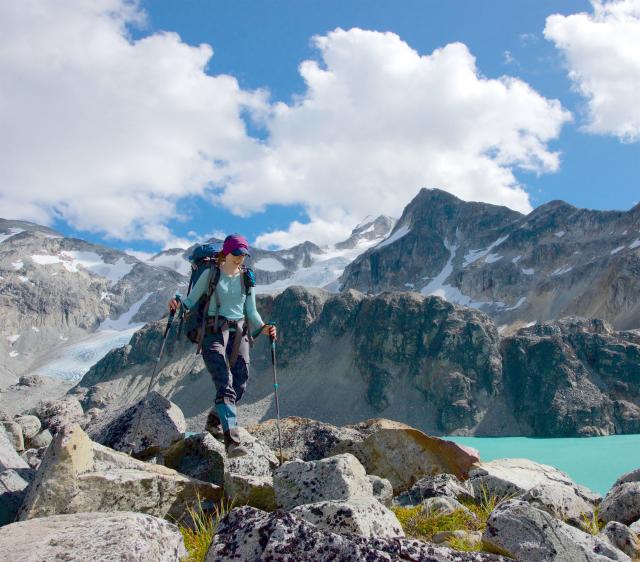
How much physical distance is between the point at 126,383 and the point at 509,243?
131711mm

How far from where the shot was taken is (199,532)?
17.1 ft

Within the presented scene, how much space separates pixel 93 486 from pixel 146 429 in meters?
2.92

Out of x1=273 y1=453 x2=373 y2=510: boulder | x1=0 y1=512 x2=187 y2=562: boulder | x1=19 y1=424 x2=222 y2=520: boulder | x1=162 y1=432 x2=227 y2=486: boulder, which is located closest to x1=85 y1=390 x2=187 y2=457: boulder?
x1=162 y1=432 x2=227 y2=486: boulder

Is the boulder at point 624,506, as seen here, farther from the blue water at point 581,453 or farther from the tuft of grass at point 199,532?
the blue water at point 581,453

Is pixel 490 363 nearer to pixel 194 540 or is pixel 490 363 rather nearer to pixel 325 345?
pixel 325 345

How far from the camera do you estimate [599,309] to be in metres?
132

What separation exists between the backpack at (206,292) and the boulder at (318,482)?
10.5 ft

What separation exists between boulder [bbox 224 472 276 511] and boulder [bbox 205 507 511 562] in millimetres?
2317

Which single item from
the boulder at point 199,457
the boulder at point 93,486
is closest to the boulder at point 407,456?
the boulder at point 199,457

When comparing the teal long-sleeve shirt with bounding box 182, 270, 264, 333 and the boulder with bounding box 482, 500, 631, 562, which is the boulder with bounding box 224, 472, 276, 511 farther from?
the teal long-sleeve shirt with bounding box 182, 270, 264, 333

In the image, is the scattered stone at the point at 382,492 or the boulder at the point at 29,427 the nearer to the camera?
the scattered stone at the point at 382,492

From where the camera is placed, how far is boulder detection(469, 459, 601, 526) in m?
6.47

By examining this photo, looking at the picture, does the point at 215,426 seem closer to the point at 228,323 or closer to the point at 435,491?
the point at 228,323

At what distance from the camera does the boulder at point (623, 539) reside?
5.36 meters
